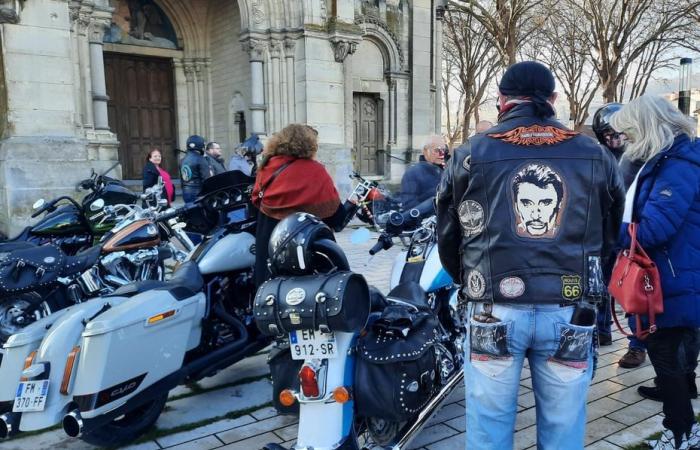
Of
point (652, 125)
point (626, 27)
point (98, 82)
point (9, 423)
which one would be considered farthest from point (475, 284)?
point (626, 27)

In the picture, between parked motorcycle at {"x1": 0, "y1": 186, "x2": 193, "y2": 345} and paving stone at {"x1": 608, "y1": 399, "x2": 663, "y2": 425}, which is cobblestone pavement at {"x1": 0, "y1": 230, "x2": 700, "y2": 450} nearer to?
paving stone at {"x1": 608, "y1": 399, "x2": 663, "y2": 425}

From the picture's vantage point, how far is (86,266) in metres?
4.19

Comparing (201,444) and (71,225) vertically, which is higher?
(71,225)

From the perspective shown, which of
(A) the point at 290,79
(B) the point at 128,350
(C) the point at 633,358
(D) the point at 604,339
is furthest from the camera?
(A) the point at 290,79

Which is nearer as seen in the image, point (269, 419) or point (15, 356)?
point (15, 356)

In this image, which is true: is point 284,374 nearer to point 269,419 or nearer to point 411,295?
point 411,295

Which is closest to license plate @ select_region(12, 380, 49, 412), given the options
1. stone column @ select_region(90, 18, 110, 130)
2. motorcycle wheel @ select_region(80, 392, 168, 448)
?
motorcycle wheel @ select_region(80, 392, 168, 448)

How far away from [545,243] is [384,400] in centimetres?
98

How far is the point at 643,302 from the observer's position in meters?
2.91

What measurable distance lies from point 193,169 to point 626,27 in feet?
56.9

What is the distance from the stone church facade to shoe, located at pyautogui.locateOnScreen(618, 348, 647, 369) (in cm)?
845

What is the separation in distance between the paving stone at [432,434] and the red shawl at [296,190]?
1.38 meters

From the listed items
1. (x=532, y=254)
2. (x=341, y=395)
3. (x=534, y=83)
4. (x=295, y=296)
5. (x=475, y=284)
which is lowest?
(x=341, y=395)

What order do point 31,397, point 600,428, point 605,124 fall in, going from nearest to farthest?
1. point 31,397
2. point 600,428
3. point 605,124
